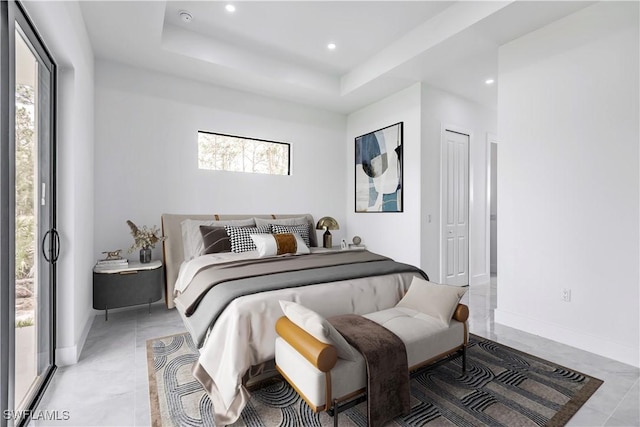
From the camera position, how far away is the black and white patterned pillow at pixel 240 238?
3344mm

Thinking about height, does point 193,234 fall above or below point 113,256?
above

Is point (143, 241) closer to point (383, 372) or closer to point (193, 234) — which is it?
point (193, 234)

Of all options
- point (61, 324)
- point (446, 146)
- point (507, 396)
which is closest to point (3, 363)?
point (61, 324)

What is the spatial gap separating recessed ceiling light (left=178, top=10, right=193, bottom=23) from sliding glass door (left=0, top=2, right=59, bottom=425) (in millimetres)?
1280

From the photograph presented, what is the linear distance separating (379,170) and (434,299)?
8.82ft

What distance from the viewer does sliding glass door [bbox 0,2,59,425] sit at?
1466mm

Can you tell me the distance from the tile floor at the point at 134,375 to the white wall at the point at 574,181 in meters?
0.24

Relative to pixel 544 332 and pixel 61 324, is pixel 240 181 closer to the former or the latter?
pixel 61 324

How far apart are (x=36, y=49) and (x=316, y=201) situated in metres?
3.48

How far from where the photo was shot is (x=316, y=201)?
4.84m

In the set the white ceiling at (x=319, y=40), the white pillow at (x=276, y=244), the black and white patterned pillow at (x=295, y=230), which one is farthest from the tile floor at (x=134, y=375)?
the white ceiling at (x=319, y=40)

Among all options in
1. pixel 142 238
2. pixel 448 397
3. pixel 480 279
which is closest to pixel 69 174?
pixel 142 238

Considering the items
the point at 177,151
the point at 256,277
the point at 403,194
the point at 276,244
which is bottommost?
the point at 256,277

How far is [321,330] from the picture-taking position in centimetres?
148
